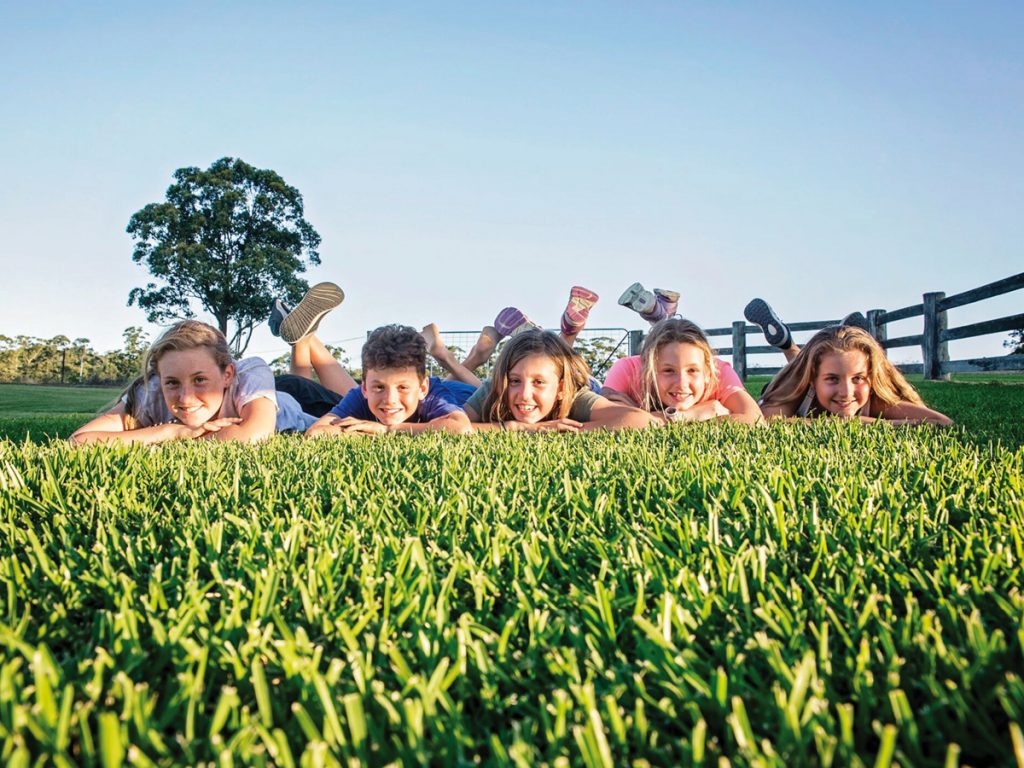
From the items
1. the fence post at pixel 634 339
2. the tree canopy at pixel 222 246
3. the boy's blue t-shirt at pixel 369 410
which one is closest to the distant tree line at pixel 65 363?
the tree canopy at pixel 222 246

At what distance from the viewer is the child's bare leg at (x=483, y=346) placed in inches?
307

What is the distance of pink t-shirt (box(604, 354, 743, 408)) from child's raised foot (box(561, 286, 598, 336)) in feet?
3.01

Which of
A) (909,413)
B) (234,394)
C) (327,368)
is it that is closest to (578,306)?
(327,368)

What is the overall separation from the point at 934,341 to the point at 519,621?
624 inches

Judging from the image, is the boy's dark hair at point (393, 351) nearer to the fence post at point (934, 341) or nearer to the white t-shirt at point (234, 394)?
the white t-shirt at point (234, 394)

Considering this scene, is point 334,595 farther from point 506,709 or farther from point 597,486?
point 597,486

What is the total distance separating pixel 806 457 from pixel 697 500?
0.88m

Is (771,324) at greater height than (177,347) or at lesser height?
greater

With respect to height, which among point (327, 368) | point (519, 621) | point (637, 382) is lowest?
point (519, 621)

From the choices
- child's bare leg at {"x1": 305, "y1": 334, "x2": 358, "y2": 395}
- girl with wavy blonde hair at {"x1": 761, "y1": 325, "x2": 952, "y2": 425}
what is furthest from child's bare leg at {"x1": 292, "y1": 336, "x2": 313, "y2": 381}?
girl with wavy blonde hair at {"x1": 761, "y1": 325, "x2": 952, "y2": 425}

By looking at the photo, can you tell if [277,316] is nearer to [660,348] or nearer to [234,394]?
[234,394]

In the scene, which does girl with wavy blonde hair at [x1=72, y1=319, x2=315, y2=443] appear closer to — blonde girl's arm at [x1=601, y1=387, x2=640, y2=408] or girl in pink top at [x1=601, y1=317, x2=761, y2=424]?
blonde girl's arm at [x1=601, y1=387, x2=640, y2=408]

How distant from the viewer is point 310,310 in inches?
235

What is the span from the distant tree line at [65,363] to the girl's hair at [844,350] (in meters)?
40.7
